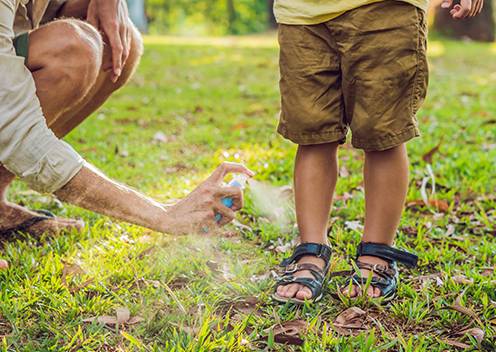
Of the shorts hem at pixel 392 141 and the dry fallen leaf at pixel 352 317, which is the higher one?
the shorts hem at pixel 392 141

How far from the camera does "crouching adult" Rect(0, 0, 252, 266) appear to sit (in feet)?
4.04

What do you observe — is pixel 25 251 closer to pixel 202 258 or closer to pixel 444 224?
pixel 202 258

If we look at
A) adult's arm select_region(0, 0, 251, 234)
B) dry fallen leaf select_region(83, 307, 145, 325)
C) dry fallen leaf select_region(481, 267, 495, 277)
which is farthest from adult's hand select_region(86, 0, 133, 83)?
dry fallen leaf select_region(481, 267, 495, 277)

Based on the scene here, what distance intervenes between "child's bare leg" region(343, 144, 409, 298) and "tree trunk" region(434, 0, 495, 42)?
11743mm

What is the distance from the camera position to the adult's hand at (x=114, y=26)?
1791 millimetres

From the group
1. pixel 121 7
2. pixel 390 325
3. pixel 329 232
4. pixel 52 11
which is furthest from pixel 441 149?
pixel 52 11

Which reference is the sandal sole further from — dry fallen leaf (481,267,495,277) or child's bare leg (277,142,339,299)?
dry fallen leaf (481,267,495,277)

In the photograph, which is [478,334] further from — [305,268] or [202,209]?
[202,209]

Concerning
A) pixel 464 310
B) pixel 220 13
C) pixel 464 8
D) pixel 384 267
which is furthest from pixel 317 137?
pixel 220 13

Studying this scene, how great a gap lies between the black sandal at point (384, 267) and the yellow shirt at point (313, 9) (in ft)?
2.77

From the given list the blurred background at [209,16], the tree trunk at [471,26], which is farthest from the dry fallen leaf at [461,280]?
the blurred background at [209,16]

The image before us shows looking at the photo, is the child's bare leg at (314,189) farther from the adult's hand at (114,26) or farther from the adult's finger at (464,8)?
the adult's hand at (114,26)

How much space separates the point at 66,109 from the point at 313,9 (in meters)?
1.00

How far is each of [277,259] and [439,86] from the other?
4.41 metres
